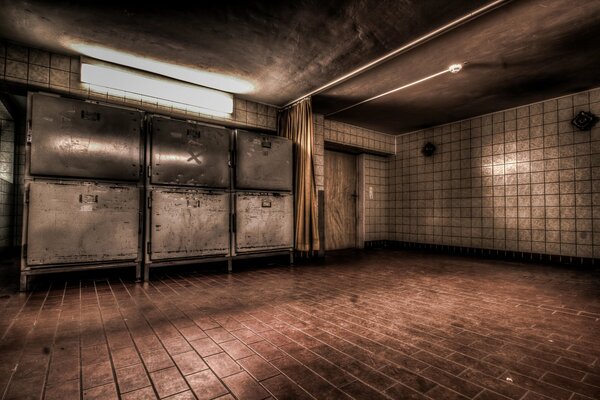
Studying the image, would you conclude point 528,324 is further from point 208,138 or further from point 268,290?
point 208,138

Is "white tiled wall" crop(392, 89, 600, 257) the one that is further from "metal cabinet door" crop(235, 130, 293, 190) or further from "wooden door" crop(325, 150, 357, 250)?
"metal cabinet door" crop(235, 130, 293, 190)

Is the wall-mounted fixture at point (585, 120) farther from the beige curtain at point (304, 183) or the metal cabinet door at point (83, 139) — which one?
the metal cabinet door at point (83, 139)

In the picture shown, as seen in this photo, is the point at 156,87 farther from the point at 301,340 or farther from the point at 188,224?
the point at 301,340

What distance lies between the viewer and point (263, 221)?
4305 mm

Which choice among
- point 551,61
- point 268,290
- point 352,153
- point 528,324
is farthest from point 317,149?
point 528,324

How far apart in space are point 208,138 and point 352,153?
4.01 meters

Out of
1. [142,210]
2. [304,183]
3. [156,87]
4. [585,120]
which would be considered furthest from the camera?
[304,183]

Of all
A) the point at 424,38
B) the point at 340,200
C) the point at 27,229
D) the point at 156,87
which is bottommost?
the point at 27,229

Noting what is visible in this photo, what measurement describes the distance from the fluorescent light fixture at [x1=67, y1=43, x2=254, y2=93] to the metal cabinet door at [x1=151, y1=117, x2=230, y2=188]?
28.8 inches

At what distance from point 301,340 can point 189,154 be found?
112 inches

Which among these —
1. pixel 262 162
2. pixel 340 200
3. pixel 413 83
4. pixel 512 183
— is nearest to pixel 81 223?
pixel 262 162

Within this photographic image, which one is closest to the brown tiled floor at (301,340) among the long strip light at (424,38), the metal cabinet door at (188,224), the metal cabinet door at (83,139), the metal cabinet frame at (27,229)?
the metal cabinet frame at (27,229)

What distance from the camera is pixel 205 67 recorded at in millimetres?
3725

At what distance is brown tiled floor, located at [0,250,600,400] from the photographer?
1.30 meters
